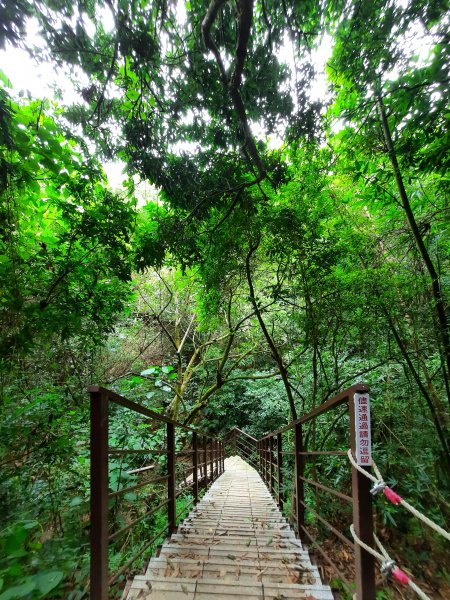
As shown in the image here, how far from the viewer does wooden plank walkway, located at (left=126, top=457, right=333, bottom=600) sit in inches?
62.9

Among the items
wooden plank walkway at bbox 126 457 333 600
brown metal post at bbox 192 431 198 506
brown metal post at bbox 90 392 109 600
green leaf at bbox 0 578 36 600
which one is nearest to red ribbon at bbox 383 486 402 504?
wooden plank walkway at bbox 126 457 333 600

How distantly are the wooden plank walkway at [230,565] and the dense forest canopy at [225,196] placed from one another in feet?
1.58

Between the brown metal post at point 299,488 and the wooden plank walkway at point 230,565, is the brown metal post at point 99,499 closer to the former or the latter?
the wooden plank walkway at point 230,565

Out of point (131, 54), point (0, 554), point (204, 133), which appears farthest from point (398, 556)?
point (131, 54)

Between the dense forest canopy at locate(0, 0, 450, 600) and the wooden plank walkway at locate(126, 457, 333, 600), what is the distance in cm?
48

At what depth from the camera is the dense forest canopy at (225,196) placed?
2.37m

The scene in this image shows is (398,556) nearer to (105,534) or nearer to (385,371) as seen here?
(385,371)

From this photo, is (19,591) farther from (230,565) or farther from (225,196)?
(225,196)

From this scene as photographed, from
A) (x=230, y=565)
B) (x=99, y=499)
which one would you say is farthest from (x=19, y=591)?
(x=230, y=565)

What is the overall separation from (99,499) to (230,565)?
110 centimetres

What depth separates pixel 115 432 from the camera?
14.8ft

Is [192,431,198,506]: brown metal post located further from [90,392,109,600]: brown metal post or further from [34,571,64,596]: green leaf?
[34,571,64,596]: green leaf

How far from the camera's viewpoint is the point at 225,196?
3.49m

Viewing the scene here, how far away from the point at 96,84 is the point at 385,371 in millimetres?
4609
